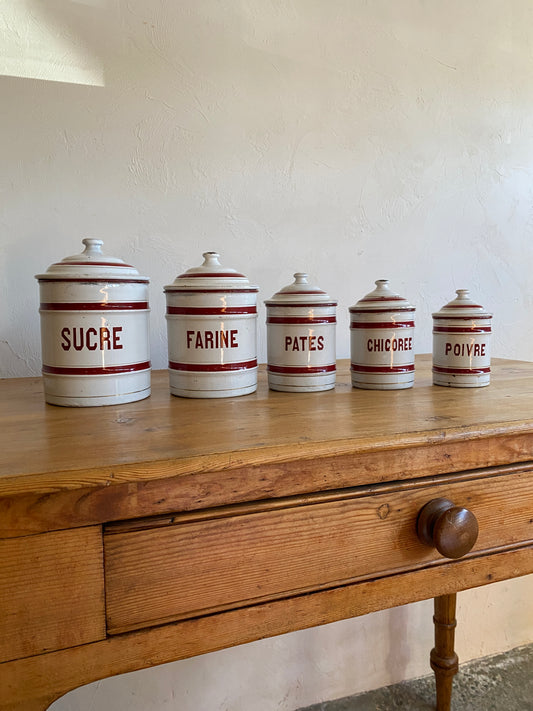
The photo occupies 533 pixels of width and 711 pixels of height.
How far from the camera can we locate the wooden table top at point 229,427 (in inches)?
17.7

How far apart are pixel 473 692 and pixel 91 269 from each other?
1.34 meters

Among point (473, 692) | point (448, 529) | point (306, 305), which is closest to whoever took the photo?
point (448, 529)

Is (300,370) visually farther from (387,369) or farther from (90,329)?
(90,329)

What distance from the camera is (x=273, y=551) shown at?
1.62 ft

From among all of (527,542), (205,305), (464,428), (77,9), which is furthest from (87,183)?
(527,542)

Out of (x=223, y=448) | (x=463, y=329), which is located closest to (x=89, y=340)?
(x=223, y=448)

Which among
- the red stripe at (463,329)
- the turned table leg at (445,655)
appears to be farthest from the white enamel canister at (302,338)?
the turned table leg at (445,655)

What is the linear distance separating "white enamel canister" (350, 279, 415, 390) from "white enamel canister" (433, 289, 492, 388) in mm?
65

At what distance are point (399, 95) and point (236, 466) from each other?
3.42 ft

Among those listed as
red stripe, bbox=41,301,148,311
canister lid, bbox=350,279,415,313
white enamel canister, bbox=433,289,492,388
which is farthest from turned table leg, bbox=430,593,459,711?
red stripe, bbox=41,301,148,311

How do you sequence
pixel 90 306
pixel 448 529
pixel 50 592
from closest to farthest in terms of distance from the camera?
pixel 50 592
pixel 448 529
pixel 90 306

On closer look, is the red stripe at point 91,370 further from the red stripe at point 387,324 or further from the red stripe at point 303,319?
the red stripe at point 387,324

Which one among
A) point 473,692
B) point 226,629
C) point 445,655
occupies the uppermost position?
point 226,629

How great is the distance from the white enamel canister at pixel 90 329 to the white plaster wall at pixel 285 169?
32 centimetres
